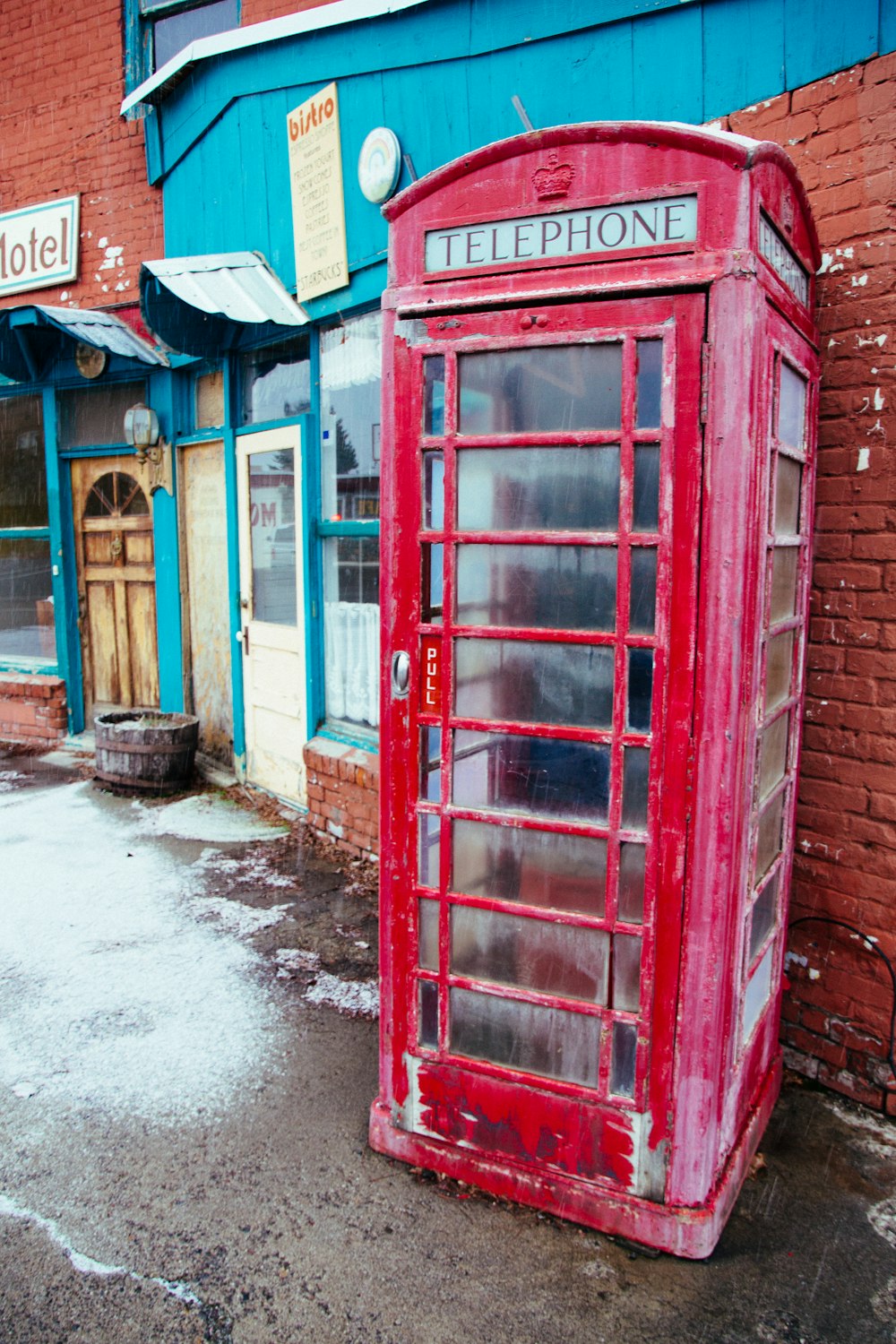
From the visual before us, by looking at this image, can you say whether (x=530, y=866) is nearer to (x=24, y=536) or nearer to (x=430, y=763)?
(x=430, y=763)

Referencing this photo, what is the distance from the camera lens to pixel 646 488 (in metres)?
2.31

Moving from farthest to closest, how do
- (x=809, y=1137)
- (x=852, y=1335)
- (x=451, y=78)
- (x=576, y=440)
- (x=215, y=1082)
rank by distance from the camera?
1. (x=451, y=78)
2. (x=215, y=1082)
3. (x=809, y=1137)
4. (x=576, y=440)
5. (x=852, y=1335)

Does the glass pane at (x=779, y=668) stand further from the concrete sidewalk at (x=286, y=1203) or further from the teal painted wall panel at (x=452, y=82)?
the teal painted wall panel at (x=452, y=82)

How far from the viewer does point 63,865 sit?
5.19m

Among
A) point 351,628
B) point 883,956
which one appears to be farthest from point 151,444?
point 883,956

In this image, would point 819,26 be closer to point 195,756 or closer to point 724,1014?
point 724,1014

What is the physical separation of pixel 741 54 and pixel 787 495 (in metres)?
1.74

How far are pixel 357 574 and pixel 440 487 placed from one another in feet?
8.96

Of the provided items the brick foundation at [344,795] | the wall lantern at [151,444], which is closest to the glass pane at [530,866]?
the brick foundation at [344,795]

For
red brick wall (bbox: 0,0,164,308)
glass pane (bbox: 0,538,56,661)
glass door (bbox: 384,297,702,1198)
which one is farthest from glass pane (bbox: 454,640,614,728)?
glass pane (bbox: 0,538,56,661)

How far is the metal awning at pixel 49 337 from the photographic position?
21.0ft

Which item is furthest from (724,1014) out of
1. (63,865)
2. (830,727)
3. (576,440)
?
(63,865)

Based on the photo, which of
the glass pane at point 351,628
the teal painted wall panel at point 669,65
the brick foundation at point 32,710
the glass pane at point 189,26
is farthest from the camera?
the brick foundation at point 32,710

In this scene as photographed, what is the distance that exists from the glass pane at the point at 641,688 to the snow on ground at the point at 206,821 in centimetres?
369
